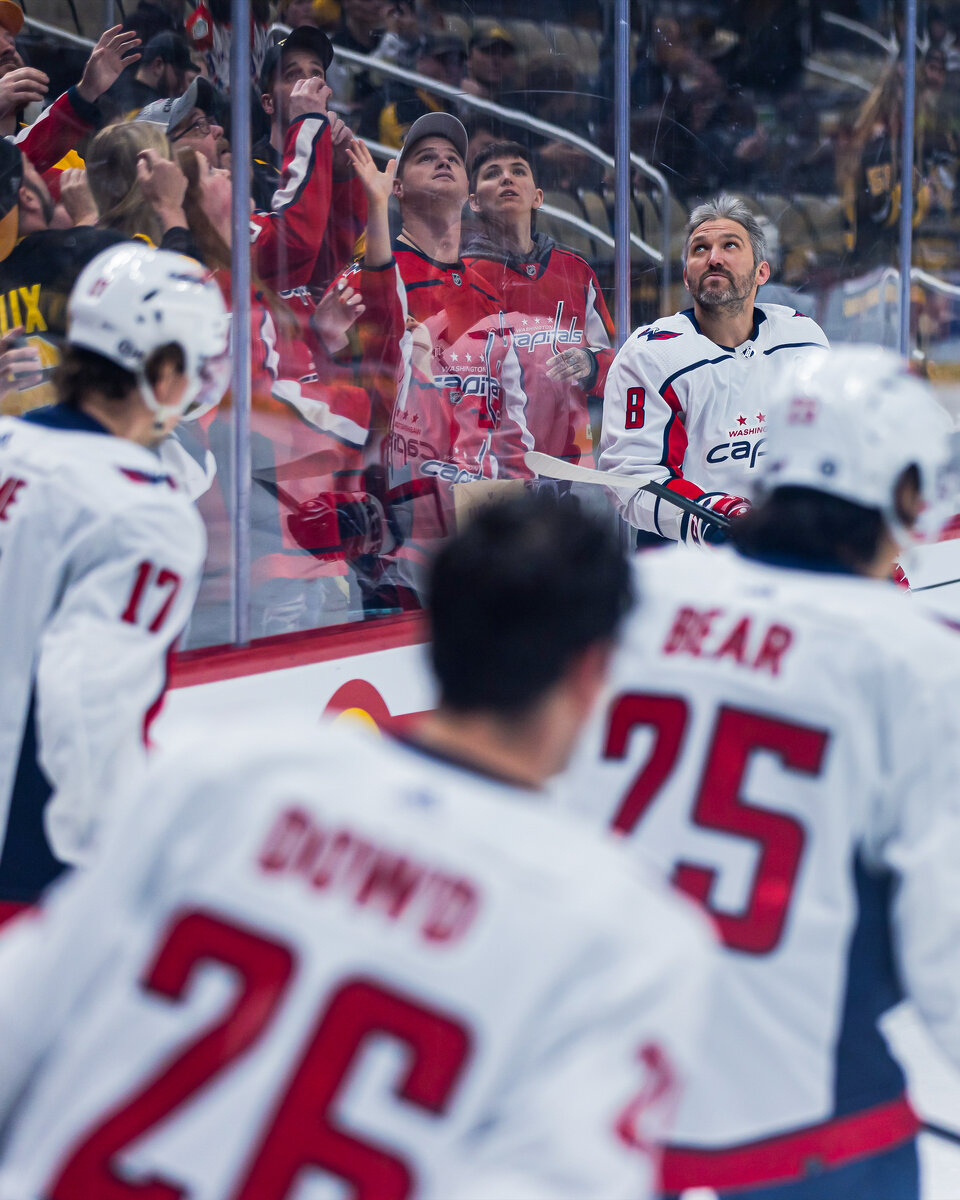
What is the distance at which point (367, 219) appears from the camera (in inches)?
135

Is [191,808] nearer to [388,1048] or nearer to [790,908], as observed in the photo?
[388,1048]

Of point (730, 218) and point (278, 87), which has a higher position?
point (278, 87)

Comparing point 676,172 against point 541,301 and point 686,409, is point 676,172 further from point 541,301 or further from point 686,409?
point 686,409

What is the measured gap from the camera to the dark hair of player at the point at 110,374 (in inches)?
71.0

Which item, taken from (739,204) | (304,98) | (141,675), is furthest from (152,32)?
(141,675)

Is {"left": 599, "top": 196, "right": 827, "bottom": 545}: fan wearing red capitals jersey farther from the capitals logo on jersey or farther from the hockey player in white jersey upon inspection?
the hockey player in white jersey

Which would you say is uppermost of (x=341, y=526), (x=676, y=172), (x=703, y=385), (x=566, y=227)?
(x=676, y=172)

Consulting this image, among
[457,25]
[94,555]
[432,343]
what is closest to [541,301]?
[432,343]

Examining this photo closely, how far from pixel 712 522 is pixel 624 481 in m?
0.23

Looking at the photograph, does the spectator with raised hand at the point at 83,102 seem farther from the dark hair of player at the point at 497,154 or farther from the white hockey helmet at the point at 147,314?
the white hockey helmet at the point at 147,314

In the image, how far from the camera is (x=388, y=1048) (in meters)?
0.76

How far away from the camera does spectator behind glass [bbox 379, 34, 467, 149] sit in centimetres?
345

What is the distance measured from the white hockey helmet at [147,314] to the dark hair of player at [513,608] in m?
1.01

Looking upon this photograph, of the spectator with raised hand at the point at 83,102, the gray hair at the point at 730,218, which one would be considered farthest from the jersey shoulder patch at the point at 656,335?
the spectator with raised hand at the point at 83,102
